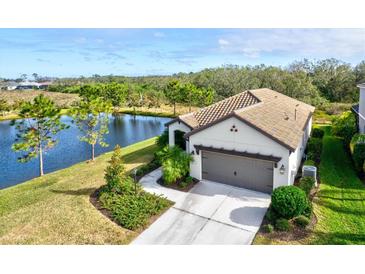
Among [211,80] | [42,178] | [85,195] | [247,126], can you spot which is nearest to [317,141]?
[247,126]

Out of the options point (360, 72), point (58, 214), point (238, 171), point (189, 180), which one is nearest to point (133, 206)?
point (58, 214)

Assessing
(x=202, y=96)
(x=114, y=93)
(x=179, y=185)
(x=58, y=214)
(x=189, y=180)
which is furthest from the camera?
(x=114, y=93)

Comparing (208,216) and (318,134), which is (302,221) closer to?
(208,216)

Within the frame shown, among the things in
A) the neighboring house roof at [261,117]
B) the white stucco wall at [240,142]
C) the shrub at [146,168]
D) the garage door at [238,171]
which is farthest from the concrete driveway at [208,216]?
the neighboring house roof at [261,117]

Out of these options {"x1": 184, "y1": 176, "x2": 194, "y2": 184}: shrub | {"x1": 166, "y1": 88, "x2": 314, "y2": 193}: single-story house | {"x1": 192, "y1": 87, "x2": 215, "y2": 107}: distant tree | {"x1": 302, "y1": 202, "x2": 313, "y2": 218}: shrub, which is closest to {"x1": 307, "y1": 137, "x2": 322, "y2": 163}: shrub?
{"x1": 166, "y1": 88, "x2": 314, "y2": 193}: single-story house

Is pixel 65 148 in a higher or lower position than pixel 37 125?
lower

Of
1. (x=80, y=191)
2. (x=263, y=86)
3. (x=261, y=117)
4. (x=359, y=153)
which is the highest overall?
(x=263, y=86)

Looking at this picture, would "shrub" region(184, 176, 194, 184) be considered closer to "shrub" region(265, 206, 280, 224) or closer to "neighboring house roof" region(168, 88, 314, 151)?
"neighboring house roof" region(168, 88, 314, 151)
